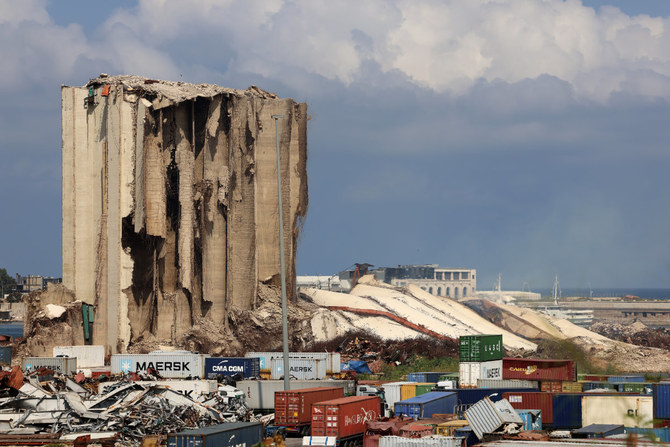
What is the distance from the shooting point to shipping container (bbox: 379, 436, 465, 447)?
138 feet

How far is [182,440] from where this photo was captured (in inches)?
1656

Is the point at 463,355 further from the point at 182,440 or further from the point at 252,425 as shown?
the point at 182,440

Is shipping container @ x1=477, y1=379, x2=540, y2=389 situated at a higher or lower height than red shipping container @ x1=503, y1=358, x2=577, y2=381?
lower

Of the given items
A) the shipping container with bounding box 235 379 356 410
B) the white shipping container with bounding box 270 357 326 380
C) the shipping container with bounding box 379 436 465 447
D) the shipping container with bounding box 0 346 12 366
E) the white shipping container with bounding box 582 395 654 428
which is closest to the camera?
the shipping container with bounding box 379 436 465 447

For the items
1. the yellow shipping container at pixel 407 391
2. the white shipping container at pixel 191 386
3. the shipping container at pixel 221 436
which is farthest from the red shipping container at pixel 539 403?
the white shipping container at pixel 191 386

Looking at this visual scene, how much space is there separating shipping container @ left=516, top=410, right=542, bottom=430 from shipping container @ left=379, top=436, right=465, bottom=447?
317 inches

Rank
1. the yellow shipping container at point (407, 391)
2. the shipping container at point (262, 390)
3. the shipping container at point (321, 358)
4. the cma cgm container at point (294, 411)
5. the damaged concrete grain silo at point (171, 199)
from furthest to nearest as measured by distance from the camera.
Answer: the damaged concrete grain silo at point (171, 199), the shipping container at point (321, 358), the yellow shipping container at point (407, 391), the shipping container at point (262, 390), the cma cgm container at point (294, 411)

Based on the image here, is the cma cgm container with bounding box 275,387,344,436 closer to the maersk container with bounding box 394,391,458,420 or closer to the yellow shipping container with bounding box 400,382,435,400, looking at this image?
the maersk container with bounding box 394,391,458,420

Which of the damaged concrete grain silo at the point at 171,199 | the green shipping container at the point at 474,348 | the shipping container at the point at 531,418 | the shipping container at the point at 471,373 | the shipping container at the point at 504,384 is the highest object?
the damaged concrete grain silo at the point at 171,199

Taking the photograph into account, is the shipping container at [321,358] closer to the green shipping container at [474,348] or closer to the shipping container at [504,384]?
the green shipping container at [474,348]

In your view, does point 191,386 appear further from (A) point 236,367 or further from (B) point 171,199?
(B) point 171,199

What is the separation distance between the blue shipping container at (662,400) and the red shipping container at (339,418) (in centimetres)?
1577

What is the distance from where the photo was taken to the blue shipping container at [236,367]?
6950 cm

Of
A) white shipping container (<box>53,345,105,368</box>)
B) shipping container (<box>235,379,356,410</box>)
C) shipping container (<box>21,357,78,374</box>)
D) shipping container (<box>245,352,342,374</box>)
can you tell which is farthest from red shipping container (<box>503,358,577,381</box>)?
white shipping container (<box>53,345,105,368</box>)
